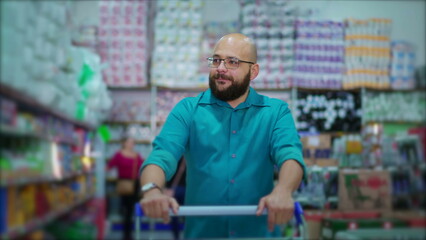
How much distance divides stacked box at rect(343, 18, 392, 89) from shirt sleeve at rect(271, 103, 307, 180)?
523 centimetres

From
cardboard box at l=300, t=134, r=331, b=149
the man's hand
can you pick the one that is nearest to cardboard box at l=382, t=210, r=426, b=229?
cardboard box at l=300, t=134, r=331, b=149

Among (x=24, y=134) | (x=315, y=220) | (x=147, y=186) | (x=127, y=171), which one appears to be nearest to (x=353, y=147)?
(x=315, y=220)

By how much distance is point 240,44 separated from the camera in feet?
5.59

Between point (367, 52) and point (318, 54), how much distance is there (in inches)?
29.0

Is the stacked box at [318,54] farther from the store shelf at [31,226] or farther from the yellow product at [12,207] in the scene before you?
the yellow product at [12,207]

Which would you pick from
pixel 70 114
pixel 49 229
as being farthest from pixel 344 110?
pixel 49 229

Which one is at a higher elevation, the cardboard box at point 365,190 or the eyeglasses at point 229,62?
the eyeglasses at point 229,62

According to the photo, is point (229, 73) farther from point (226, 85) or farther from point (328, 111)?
point (328, 111)

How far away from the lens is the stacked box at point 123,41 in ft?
21.5

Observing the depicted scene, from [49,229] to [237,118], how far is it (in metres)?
2.10

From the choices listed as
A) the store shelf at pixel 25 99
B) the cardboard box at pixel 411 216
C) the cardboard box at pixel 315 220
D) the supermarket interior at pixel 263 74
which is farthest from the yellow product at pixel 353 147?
the store shelf at pixel 25 99

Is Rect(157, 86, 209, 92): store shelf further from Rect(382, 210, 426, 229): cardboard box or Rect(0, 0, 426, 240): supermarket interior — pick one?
Rect(382, 210, 426, 229): cardboard box

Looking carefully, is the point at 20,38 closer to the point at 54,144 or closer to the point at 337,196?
the point at 54,144

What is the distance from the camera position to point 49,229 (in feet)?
11.0
